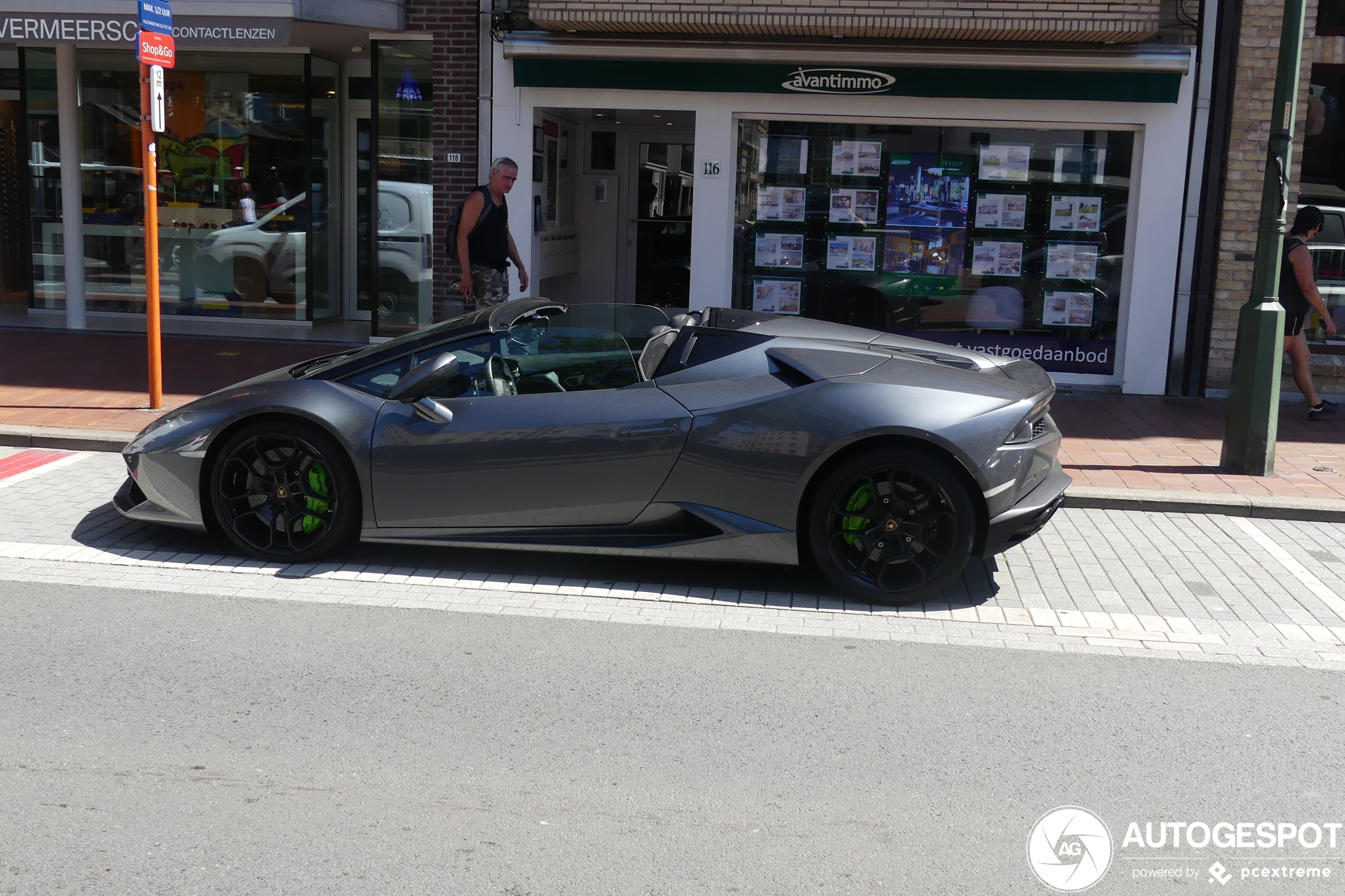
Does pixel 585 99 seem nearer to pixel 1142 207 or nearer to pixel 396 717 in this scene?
pixel 1142 207

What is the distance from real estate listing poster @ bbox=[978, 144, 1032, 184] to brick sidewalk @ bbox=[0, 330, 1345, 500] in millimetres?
2208

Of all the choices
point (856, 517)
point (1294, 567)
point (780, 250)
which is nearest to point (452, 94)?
point (780, 250)

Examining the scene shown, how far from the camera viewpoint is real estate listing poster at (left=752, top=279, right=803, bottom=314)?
12.5 meters

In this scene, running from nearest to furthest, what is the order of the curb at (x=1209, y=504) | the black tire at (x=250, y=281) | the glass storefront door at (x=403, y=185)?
1. the curb at (x=1209, y=504)
2. the glass storefront door at (x=403, y=185)
3. the black tire at (x=250, y=281)

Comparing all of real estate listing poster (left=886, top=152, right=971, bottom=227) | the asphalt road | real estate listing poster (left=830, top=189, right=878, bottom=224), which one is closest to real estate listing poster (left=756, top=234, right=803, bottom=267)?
real estate listing poster (left=830, top=189, right=878, bottom=224)

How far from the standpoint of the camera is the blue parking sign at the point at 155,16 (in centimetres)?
873

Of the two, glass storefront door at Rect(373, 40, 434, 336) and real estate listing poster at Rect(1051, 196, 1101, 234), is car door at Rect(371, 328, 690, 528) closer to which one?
real estate listing poster at Rect(1051, 196, 1101, 234)

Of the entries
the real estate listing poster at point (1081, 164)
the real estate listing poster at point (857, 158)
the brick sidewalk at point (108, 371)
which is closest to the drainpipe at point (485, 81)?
the brick sidewalk at point (108, 371)

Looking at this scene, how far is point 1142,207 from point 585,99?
5.16 m

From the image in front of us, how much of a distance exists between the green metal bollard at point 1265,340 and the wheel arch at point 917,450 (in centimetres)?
365

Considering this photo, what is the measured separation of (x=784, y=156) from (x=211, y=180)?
A: 6614 mm

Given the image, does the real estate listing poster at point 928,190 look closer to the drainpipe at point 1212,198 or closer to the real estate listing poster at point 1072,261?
the real estate listing poster at point 1072,261

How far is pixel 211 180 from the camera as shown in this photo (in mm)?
14445

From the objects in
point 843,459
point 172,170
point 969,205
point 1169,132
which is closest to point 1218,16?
point 1169,132
